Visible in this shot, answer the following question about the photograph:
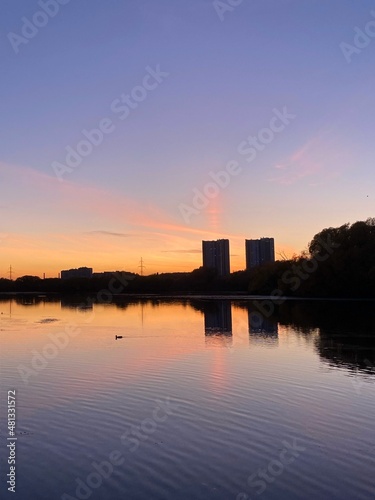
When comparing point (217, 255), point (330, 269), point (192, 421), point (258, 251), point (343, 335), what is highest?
point (258, 251)

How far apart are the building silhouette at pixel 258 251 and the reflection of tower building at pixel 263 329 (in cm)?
11925

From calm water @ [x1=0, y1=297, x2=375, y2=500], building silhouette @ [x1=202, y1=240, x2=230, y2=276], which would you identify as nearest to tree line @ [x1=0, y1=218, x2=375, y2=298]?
calm water @ [x1=0, y1=297, x2=375, y2=500]

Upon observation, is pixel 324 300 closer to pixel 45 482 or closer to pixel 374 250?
pixel 374 250

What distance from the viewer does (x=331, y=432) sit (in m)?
11.2

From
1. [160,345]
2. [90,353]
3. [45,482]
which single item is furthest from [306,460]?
[160,345]

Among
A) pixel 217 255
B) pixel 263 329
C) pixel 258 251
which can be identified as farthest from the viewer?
pixel 217 255

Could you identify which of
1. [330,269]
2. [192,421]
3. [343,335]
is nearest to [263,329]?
[343,335]

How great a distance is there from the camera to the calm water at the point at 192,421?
8.35m

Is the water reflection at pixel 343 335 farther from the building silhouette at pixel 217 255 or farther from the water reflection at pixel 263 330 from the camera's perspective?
the building silhouette at pixel 217 255

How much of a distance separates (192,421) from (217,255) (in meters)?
159

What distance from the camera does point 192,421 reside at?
471 inches

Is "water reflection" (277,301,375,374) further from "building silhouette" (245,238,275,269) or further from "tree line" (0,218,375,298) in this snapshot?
"building silhouette" (245,238,275,269)

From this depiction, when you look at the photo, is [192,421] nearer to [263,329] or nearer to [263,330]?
[263,330]

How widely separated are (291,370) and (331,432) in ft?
24.5
